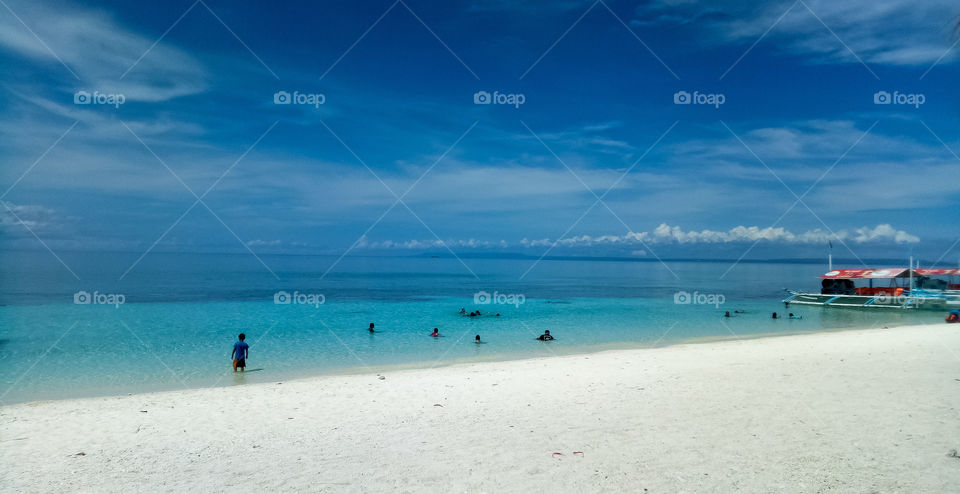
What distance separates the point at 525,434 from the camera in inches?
300

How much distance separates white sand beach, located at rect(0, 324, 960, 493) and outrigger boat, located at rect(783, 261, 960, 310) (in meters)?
34.6

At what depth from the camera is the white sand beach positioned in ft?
19.4

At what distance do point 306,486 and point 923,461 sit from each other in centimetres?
725

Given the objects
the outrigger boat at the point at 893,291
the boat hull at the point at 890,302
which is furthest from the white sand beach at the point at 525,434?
the outrigger boat at the point at 893,291

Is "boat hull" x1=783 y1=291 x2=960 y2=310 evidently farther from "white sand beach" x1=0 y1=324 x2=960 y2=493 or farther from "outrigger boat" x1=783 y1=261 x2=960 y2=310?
"white sand beach" x1=0 y1=324 x2=960 y2=493

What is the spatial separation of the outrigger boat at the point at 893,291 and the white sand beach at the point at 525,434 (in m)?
34.6

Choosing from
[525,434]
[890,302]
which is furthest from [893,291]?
[525,434]

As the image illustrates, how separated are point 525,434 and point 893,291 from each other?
162 feet

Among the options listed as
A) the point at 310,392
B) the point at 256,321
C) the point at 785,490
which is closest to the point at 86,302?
the point at 256,321

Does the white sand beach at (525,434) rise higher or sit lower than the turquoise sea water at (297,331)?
lower

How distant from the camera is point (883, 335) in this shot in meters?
19.6

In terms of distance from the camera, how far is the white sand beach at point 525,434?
592cm

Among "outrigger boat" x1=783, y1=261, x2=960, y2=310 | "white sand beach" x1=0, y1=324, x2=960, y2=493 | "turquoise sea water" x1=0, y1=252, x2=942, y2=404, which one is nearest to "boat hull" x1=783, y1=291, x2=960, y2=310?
"outrigger boat" x1=783, y1=261, x2=960, y2=310

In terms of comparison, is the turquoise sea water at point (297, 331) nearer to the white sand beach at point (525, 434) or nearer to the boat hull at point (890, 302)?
the boat hull at point (890, 302)
